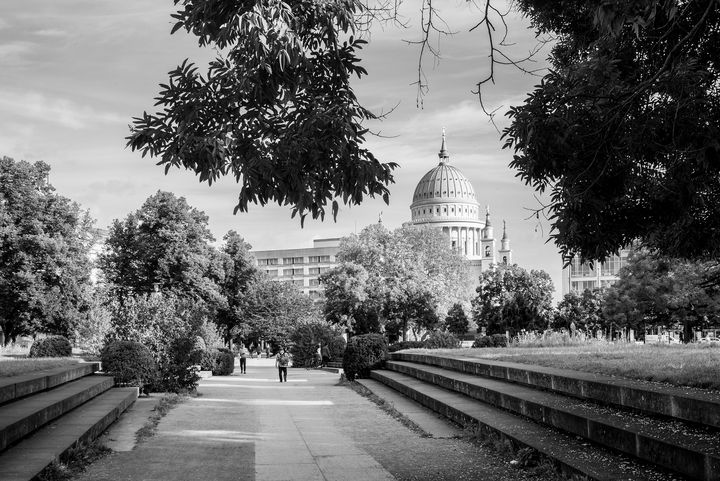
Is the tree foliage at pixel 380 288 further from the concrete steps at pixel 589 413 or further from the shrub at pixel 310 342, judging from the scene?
the concrete steps at pixel 589 413

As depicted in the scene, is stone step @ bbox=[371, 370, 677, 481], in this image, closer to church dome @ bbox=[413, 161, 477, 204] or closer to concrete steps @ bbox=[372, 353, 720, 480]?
concrete steps @ bbox=[372, 353, 720, 480]

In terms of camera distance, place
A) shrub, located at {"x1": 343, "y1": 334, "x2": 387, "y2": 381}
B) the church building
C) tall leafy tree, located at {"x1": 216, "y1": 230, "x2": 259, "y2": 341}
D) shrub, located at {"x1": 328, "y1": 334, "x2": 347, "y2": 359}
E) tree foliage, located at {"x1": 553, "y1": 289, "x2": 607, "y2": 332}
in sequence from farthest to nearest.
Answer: the church building, tree foliage, located at {"x1": 553, "y1": 289, "x2": 607, "y2": 332}, tall leafy tree, located at {"x1": 216, "y1": 230, "x2": 259, "y2": 341}, shrub, located at {"x1": 328, "y1": 334, "x2": 347, "y2": 359}, shrub, located at {"x1": 343, "y1": 334, "x2": 387, "y2": 381}

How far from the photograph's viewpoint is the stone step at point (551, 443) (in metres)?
6.95

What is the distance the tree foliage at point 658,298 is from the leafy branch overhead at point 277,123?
48.3 metres

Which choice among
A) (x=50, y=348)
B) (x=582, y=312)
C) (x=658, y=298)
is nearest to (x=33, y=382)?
(x=50, y=348)

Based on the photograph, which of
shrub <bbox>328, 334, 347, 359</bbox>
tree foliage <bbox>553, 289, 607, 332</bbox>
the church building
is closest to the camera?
shrub <bbox>328, 334, 347, 359</bbox>

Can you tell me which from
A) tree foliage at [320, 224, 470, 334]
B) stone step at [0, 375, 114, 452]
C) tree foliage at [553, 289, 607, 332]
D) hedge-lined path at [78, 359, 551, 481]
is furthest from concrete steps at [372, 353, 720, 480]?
tree foliage at [553, 289, 607, 332]

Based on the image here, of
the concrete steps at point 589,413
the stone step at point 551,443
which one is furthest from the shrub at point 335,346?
the stone step at point 551,443

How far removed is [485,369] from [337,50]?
983 centimetres

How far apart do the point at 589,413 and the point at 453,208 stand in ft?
595

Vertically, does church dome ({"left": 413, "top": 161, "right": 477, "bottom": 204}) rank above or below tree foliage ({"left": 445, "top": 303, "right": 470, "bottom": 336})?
above

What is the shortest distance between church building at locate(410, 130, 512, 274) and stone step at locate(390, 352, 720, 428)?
17217 cm

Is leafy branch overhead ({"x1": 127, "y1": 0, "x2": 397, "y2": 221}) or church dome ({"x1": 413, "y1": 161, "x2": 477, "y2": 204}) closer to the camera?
leafy branch overhead ({"x1": 127, "y1": 0, "x2": 397, "y2": 221})

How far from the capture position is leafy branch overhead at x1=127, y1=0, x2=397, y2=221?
20.7 ft
